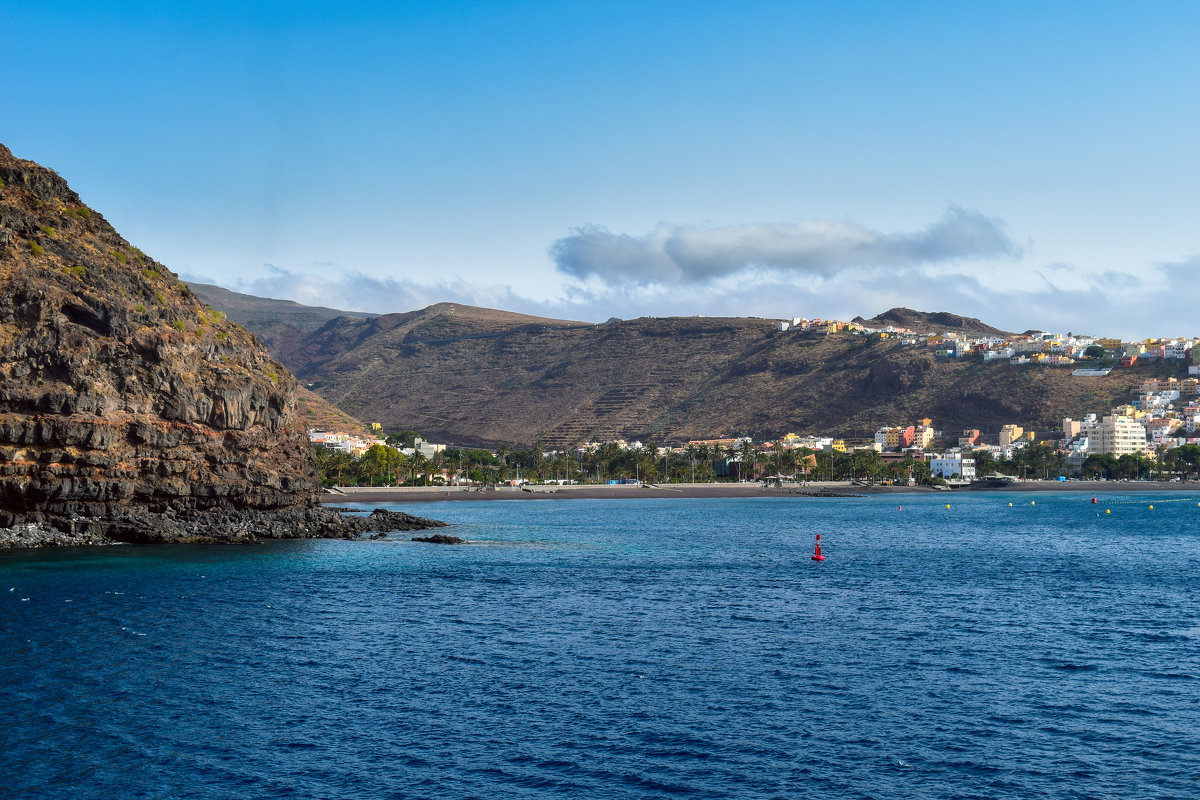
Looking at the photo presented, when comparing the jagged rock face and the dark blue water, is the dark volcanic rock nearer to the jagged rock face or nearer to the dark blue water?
the jagged rock face

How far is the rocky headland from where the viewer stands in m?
62.3

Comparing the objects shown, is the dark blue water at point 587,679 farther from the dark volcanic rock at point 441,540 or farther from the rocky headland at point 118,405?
the dark volcanic rock at point 441,540

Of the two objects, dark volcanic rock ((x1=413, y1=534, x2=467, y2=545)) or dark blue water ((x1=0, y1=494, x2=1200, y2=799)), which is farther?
dark volcanic rock ((x1=413, y1=534, x2=467, y2=545))

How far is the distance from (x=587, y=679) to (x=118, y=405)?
1881 inches

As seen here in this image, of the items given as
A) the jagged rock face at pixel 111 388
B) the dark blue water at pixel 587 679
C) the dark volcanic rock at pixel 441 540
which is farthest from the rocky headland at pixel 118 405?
the dark volcanic rock at pixel 441 540

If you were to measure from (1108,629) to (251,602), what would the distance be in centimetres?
3657

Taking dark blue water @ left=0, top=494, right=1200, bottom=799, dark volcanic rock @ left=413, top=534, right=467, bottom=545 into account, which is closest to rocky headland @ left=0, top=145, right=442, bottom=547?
dark blue water @ left=0, top=494, right=1200, bottom=799

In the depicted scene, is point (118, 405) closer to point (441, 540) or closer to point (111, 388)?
point (111, 388)

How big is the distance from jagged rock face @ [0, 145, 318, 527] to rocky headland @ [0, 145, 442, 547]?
0.33 feet

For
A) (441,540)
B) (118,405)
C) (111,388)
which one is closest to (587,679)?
(118,405)

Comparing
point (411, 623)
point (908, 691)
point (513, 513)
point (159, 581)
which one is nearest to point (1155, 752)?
point (908, 691)

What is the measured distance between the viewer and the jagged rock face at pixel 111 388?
62.3m

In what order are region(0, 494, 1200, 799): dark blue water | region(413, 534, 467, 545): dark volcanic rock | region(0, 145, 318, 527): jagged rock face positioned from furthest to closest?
region(413, 534, 467, 545): dark volcanic rock → region(0, 145, 318, 527): jagged rock face → region(0, 494, 1200, 799): dark blue water

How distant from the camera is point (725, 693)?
29938 millimetres
